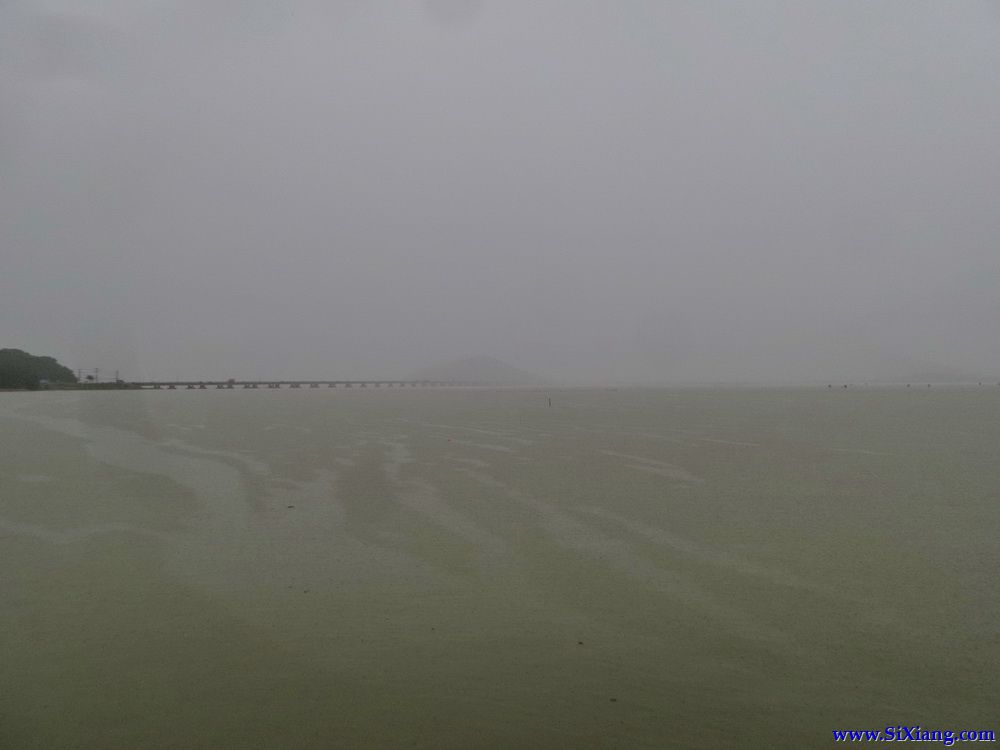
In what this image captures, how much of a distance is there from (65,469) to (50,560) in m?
7.09

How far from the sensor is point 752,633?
4.64 m

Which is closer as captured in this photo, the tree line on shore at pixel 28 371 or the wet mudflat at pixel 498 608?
the wet mudflat at pixel 498 608

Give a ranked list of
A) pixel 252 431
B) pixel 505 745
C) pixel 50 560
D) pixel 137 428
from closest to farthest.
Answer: pixel 505 745, pixel 50 560, pixel 252 431, pixel 137 428

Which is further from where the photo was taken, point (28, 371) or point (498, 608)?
point (28, 371)

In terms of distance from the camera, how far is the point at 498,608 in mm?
5164

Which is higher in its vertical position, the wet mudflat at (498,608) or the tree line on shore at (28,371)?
the tree line on shore at (28,371)

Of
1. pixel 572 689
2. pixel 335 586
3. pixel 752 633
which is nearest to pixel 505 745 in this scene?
pixel 572 689

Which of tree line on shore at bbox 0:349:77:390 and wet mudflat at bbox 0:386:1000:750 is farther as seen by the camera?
tree line on shore at bbox 0:349:77:390

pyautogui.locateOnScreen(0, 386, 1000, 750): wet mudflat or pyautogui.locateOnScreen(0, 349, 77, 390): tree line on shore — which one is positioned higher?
pyautogui.locateOnScreen(0, 349, 77, 390): tree line on shore

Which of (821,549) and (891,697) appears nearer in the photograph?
(891,697)

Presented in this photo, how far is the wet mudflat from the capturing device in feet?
12.0

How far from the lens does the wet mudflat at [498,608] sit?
364cm

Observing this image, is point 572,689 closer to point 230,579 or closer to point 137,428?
point 230,579

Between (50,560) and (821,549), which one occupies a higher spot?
(821,549)
